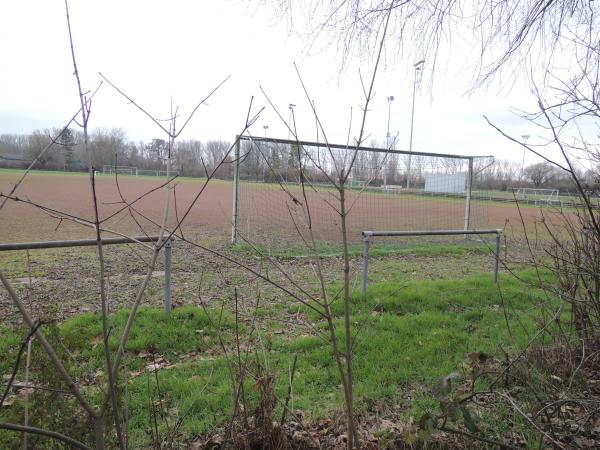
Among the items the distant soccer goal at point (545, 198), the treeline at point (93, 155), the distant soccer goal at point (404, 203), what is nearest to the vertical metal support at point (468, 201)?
the distant soccer goal at point (404, 203)

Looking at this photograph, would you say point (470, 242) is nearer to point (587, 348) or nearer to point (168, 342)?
point (587, 348)

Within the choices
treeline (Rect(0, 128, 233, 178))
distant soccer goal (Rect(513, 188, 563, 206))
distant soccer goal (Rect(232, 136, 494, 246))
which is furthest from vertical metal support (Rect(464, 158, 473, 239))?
treeline (Rect(0, 128, 233, 178))

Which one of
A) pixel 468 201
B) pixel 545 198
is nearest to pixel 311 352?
pixel 545 198

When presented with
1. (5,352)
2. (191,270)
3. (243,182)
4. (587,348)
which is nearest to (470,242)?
(243,182)

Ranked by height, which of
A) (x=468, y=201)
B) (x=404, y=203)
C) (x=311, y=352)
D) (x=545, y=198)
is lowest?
(x=311, y=352)

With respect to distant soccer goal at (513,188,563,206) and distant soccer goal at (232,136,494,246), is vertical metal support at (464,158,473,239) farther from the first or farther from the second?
distant soccer goal at (513,188,563,206)

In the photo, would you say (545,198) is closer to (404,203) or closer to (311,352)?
(311,352)

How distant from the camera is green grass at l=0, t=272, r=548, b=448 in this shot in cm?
301

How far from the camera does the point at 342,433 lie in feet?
8.57

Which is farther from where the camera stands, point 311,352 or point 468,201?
point 468,201

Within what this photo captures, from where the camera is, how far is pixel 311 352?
4.05m

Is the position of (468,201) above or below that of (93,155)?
below

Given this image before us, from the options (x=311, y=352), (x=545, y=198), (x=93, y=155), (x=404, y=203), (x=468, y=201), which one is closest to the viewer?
(x=93, y=155)

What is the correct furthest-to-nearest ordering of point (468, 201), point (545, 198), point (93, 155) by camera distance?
1. point (468, 201)
2. point (545, 198)
3. point (93, 155)
